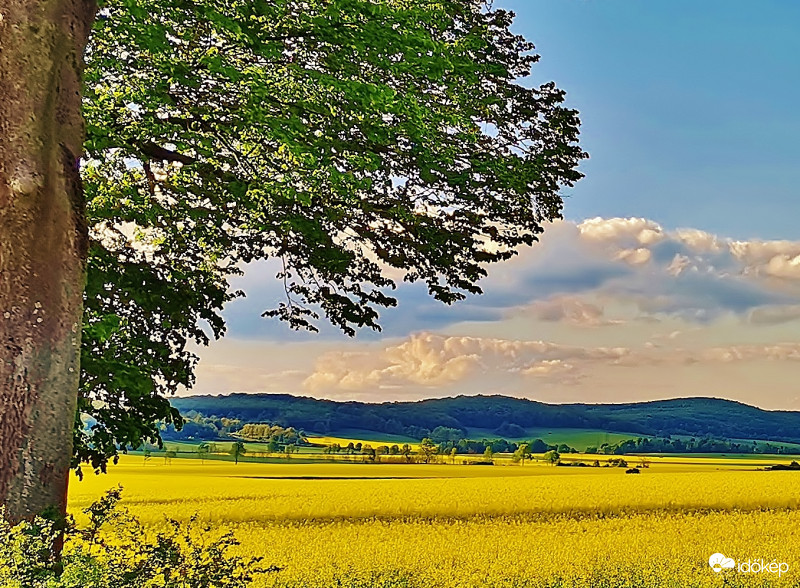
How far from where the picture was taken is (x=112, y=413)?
10336mm

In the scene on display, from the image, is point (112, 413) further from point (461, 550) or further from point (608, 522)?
point (608, 522)

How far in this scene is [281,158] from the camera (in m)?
9.57

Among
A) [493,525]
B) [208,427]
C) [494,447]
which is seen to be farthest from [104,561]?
[494,447]

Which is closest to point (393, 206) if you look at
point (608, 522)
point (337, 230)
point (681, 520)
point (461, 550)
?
point (337, 230)

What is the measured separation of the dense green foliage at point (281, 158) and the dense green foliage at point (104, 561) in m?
2.37

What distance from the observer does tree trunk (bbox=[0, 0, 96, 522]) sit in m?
7.00

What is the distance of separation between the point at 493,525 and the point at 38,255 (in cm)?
1329

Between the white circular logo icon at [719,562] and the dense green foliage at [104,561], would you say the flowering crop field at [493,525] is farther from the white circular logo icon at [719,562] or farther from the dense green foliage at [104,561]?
the dense green foliage at [104,561]

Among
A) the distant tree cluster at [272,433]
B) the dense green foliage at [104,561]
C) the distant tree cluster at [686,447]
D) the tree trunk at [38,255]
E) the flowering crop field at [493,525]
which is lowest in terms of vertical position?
the flowering crop field at [493,525]

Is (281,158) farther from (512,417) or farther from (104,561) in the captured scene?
(512,417)

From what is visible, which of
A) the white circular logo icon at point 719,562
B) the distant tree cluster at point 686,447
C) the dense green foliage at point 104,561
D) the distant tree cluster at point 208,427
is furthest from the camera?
the distant tree cluster at point 686,447

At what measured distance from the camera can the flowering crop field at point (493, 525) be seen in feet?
41.2

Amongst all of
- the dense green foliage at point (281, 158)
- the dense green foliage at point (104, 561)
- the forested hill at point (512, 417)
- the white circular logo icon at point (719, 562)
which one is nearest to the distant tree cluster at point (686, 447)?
the forested hill at point (512, 417)

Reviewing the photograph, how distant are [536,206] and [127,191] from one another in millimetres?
5413
